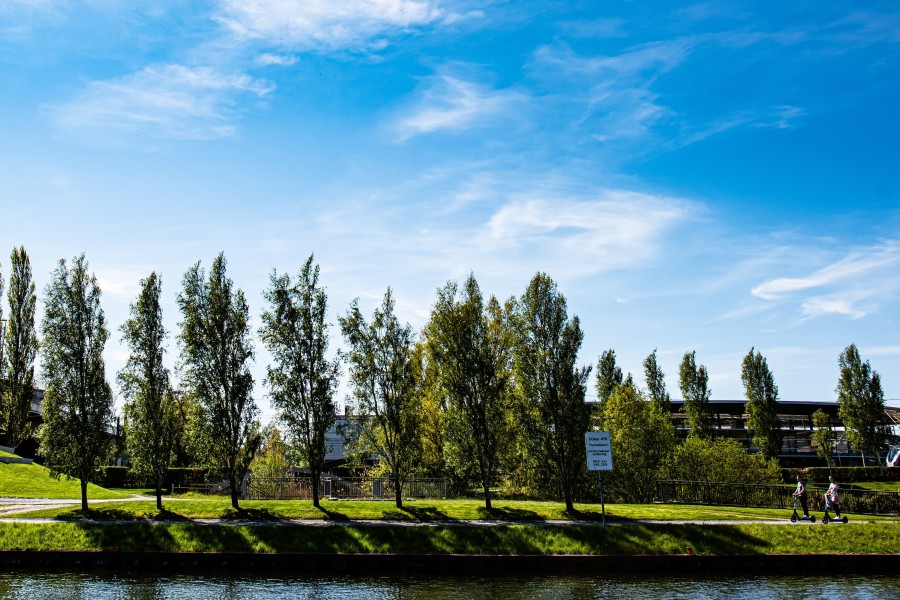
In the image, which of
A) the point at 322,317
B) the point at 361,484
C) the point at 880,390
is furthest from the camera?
the point at 880,390

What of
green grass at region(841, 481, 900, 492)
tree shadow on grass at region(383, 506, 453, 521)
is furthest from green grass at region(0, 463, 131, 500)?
green grass at region(841, 481, 900, 492)

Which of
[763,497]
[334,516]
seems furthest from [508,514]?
[763,497]

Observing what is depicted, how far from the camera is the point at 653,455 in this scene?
5491cm

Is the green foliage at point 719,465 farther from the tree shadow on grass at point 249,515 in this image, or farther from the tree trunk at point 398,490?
the tree shadow on grass at point 249,515

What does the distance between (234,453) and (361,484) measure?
419 inches

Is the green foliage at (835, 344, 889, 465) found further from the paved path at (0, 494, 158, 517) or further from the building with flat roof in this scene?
the paved path at (0, 494, 158, 517)

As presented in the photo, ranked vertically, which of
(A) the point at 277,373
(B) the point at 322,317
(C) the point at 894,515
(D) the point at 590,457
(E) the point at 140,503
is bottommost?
(C) the point at 894,515

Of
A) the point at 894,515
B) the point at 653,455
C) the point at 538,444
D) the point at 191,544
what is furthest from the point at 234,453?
the point at 894,515

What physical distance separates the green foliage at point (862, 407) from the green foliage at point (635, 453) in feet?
165

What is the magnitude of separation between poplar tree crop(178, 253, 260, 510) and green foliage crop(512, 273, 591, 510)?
16.2 m

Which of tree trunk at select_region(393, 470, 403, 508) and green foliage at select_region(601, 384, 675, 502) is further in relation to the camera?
green foliage at select_region(601, 384, 675, 502)

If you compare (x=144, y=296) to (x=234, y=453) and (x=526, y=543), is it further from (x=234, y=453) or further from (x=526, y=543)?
(x=526, y=543)

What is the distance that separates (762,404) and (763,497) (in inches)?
2070

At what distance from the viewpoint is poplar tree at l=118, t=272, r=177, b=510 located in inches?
1550
